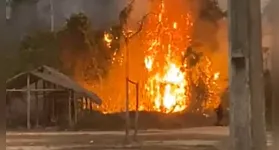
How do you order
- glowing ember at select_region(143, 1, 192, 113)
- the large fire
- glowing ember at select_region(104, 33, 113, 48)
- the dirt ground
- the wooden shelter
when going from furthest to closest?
1. glowing ember at select_region(143, 1, 192, 113)
2. glowing ember at select_region(104, 33, 113, 48)
3. the large fire
4. the wooden shelter
5. the dirt ground

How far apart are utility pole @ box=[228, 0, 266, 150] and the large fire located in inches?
1118

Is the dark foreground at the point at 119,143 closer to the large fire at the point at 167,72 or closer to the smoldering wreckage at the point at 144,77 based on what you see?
the smoldering wreckage at the point at 144,77

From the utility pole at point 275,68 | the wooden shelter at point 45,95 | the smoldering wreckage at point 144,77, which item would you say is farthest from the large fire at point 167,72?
Result: the utility pole at point 275,68

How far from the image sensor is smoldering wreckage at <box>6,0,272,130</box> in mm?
29422

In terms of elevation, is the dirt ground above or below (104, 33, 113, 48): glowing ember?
below

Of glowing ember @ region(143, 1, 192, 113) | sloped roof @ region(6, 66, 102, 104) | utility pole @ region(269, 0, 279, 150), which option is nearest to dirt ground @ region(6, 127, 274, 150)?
sloped roof @ region(6, 66, 102, 104)

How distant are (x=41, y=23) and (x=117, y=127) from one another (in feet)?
39.4

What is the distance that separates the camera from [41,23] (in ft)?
126

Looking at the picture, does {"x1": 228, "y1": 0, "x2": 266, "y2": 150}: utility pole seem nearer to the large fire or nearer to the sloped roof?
the sloped roof

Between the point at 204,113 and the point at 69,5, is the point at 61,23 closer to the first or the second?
the point at 69,5

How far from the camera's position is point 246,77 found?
4.86m

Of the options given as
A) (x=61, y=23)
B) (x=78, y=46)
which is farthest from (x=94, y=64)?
(x=61, y=23)

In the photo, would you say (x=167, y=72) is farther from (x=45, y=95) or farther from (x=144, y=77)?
(x=45, y=95)

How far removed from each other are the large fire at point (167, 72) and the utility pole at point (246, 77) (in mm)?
28404
